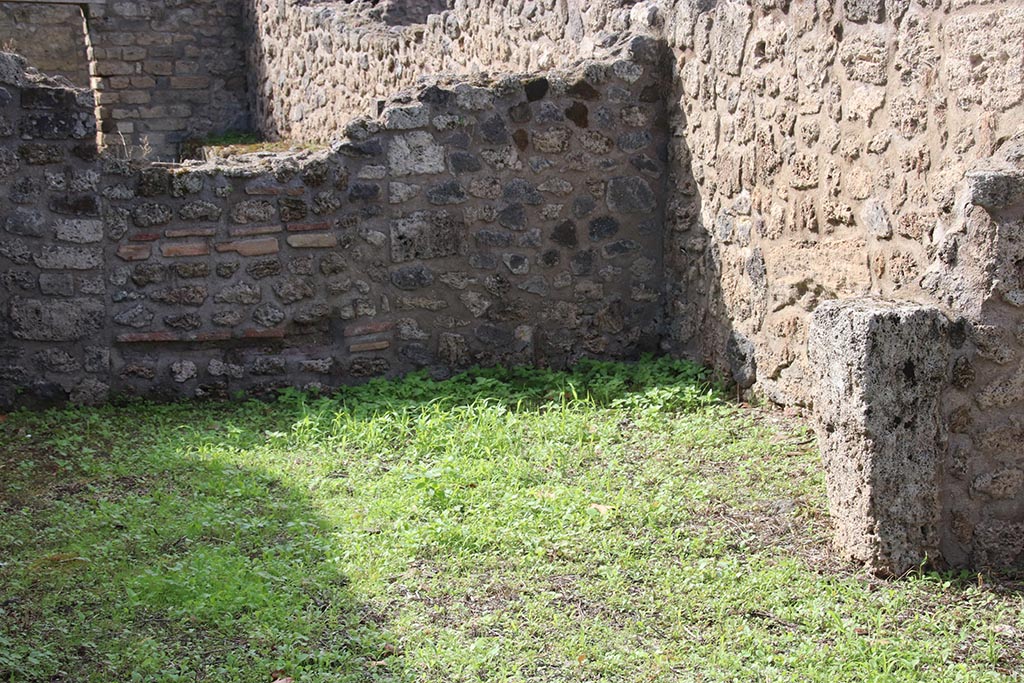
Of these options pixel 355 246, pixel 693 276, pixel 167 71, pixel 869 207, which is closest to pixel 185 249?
pixel 355 246

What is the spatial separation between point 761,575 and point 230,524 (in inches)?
78.8

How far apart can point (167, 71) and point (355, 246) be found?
27.6ft

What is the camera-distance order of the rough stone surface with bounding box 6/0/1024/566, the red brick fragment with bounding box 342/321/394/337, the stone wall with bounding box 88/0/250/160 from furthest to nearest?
the stone wall with bounding box 88/0/250/160
the red brick fragment with bounding box 342/321/394/337
the rough stone surface with bounding box 6/0/1024/566

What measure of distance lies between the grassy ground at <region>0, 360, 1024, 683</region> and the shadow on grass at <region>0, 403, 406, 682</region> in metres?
0.01

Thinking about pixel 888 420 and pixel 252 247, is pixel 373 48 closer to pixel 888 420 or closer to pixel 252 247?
pixel 252 247

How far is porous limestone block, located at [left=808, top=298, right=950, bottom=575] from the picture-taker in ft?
12.9

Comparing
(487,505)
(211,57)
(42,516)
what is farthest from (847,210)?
(211,57)

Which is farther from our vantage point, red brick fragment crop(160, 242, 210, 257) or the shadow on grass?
red brick fragment crop(160, 242, 210, 257)

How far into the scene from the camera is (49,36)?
14.2 m

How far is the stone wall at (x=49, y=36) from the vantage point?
14008mm

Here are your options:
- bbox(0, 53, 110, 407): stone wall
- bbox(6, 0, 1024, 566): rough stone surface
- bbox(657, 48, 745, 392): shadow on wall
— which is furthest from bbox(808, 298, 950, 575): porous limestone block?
bbox(0, 53, 110, 407): stone wall

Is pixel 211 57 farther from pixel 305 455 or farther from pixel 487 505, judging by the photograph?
pixel 487 505

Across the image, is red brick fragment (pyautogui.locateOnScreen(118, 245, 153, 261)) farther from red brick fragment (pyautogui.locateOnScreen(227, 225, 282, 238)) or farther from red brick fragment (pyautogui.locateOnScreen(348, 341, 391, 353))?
red brick fragment (pyautogui.locateOnScreen(348, 341, 391, 353))

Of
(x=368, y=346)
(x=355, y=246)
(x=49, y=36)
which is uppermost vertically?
(x=49, y=36)
